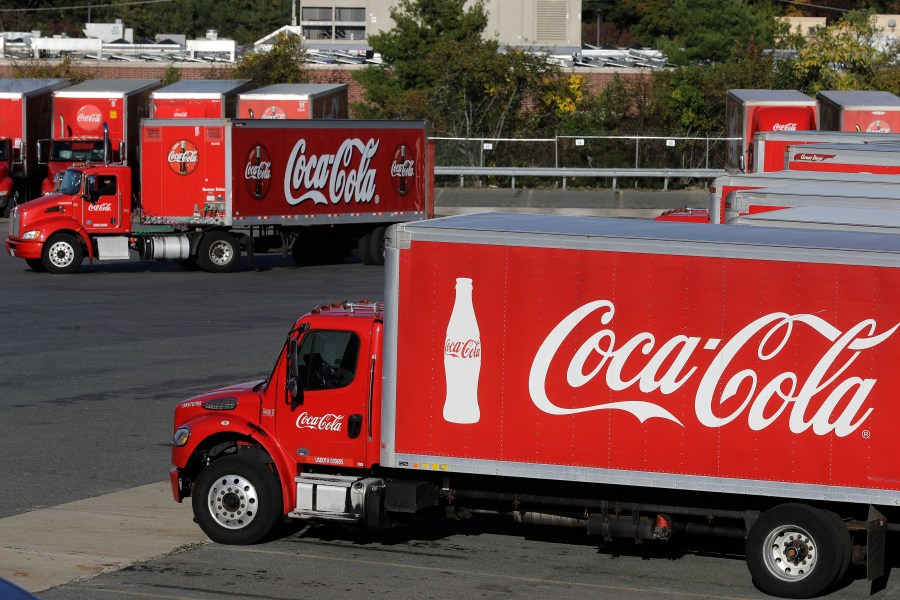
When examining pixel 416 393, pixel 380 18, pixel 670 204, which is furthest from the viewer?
pixel 380 18

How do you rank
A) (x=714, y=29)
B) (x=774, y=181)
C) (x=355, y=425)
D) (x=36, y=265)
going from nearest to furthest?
1. (x=355, y=425)
2. (x=774, y=181)
3. (x=36, y=265)
4. (x=714, y=29)

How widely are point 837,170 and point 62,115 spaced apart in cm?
3562

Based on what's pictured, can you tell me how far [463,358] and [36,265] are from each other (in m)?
24.1

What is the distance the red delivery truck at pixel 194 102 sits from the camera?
49750 mm

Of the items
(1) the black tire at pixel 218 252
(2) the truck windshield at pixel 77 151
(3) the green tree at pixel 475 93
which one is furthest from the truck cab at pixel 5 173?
(3) the green tree at pixel 475 93

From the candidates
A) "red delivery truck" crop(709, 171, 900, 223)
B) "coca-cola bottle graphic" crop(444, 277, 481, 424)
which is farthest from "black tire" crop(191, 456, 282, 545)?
"red delivery truck" crop(709, 171, 900, 223)

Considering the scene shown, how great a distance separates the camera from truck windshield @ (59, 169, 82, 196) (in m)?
33.6

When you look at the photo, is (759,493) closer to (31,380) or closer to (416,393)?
(416,393)

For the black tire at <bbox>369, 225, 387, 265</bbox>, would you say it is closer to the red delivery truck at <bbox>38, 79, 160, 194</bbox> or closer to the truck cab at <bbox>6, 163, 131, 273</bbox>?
the truck cab at <bbox>6, 163, 131, 273</bbox>

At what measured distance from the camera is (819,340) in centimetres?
1137

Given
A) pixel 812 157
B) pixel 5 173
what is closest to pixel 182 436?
pixel 812 157

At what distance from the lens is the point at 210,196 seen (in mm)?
34125

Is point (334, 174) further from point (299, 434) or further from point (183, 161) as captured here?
point (299, 434)

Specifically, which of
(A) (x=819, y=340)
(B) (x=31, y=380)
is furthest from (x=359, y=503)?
(B) (x=31, y=380)
